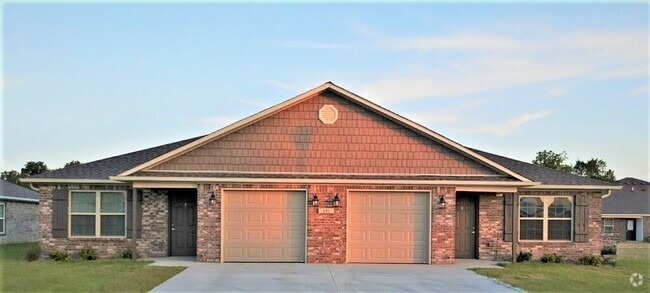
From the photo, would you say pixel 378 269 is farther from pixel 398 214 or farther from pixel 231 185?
pixel 231 185

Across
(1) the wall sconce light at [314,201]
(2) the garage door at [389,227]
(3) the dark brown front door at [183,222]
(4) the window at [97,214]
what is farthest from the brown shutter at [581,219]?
(4) the window at [97,214]

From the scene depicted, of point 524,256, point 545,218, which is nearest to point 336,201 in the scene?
point 524,256

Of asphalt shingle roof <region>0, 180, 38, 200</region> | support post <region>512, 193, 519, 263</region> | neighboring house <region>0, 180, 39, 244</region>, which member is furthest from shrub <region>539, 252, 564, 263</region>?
asphalt shingle roof <region>0, 180, 38, 200</region>

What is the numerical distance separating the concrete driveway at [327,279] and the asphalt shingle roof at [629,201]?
27.2 m

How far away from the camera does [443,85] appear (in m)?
22.4

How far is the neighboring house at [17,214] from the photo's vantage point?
1059 inches

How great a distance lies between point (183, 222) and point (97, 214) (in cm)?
244

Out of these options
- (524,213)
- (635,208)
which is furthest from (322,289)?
(635,208)

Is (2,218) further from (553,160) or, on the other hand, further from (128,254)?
(553,160)

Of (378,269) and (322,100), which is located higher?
(322,100)

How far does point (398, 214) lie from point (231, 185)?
15.0 feet

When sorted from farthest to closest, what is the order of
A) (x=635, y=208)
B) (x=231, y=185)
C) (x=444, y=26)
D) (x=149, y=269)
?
(x=635, y=208) → (x=444, y=26) → (x=231, y=185) → (x=149, y=269)

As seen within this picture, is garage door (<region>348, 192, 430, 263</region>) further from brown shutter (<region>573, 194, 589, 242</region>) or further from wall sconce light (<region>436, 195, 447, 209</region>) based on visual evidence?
brown shutter (<region>573, 194, 589, 242</region>)

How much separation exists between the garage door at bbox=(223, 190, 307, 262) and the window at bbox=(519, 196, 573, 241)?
6772 mm
